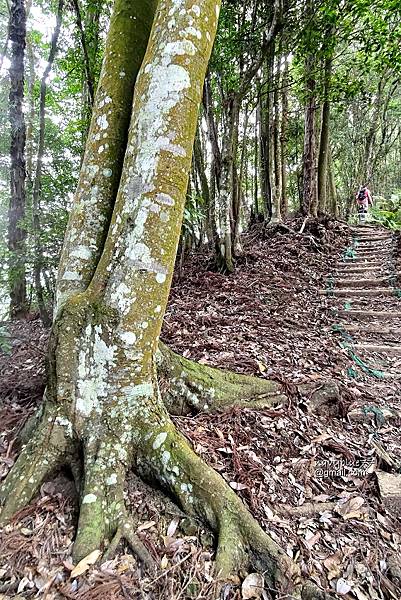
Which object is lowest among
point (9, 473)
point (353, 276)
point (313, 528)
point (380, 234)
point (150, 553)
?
point (313, 528)

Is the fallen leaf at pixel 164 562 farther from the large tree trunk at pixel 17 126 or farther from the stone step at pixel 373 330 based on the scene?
the large tree trunk at pixel 17 126

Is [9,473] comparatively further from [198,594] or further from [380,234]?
[380,234]

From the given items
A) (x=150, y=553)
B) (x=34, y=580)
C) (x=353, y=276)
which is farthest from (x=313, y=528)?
(x=353, y=276)

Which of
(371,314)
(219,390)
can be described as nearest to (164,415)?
(219,390)

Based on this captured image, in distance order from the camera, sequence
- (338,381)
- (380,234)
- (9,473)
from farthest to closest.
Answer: (380,234)
(338,381)
(9,473)

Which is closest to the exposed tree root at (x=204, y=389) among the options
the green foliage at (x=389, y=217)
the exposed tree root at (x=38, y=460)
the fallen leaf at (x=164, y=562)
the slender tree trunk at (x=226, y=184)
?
the exposed tree root at (x=38, y=460)

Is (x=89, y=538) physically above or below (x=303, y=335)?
below

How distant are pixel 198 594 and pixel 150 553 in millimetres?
298

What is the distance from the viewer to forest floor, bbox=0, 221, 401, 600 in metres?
1.85

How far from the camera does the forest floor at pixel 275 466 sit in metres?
1.85

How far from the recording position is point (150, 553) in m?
1.92

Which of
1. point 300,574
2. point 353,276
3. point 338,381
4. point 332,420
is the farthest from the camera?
point 353,276

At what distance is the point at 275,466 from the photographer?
2.59 meters

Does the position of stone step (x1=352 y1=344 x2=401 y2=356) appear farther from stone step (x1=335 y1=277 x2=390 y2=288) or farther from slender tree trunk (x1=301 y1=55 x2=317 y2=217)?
slender tree trunk (x1=301 y1=55 x2=317 y2=217)
